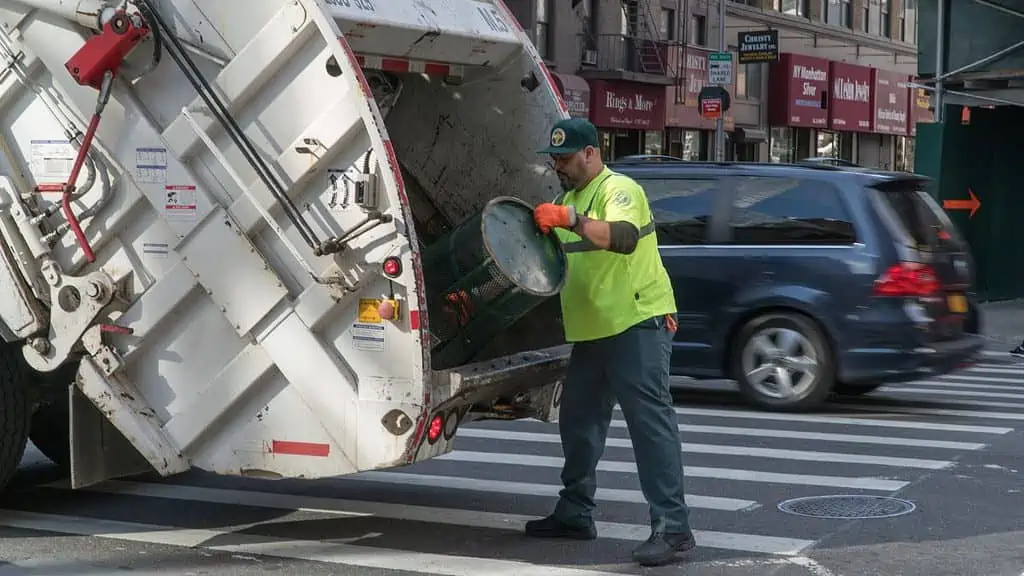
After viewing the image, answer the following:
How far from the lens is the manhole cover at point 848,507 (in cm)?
782

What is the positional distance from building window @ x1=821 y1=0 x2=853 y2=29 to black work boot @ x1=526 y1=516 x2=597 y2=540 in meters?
40.1

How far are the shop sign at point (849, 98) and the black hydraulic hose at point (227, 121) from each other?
39.7m

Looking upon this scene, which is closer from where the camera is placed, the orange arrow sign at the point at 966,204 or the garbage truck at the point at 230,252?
the garbage truck at the point at 230,252

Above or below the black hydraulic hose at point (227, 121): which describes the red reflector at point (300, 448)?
below

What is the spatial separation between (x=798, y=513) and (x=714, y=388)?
5237mm

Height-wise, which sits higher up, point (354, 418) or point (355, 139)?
point (355, 139)

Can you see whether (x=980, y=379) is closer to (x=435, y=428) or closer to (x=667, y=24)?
(x=435, y=428)

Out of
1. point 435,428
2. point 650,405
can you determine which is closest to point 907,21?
point 650,405

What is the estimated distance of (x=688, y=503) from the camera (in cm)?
812

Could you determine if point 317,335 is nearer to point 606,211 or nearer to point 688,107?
point 606,211

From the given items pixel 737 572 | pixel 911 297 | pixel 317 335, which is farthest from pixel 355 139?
pixel 911 297

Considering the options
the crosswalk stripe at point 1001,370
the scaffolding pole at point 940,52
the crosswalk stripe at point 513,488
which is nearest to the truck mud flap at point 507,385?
the crosswalk stripe at point 513,488

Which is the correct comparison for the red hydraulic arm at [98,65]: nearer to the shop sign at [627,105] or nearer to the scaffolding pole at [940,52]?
the scaffolding pole at [940,52]

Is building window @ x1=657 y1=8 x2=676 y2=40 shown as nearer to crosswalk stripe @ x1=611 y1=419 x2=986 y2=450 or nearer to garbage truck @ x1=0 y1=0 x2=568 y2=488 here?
crosswalk stripe @ x1=611 y1=419 x2=986 y2=450
